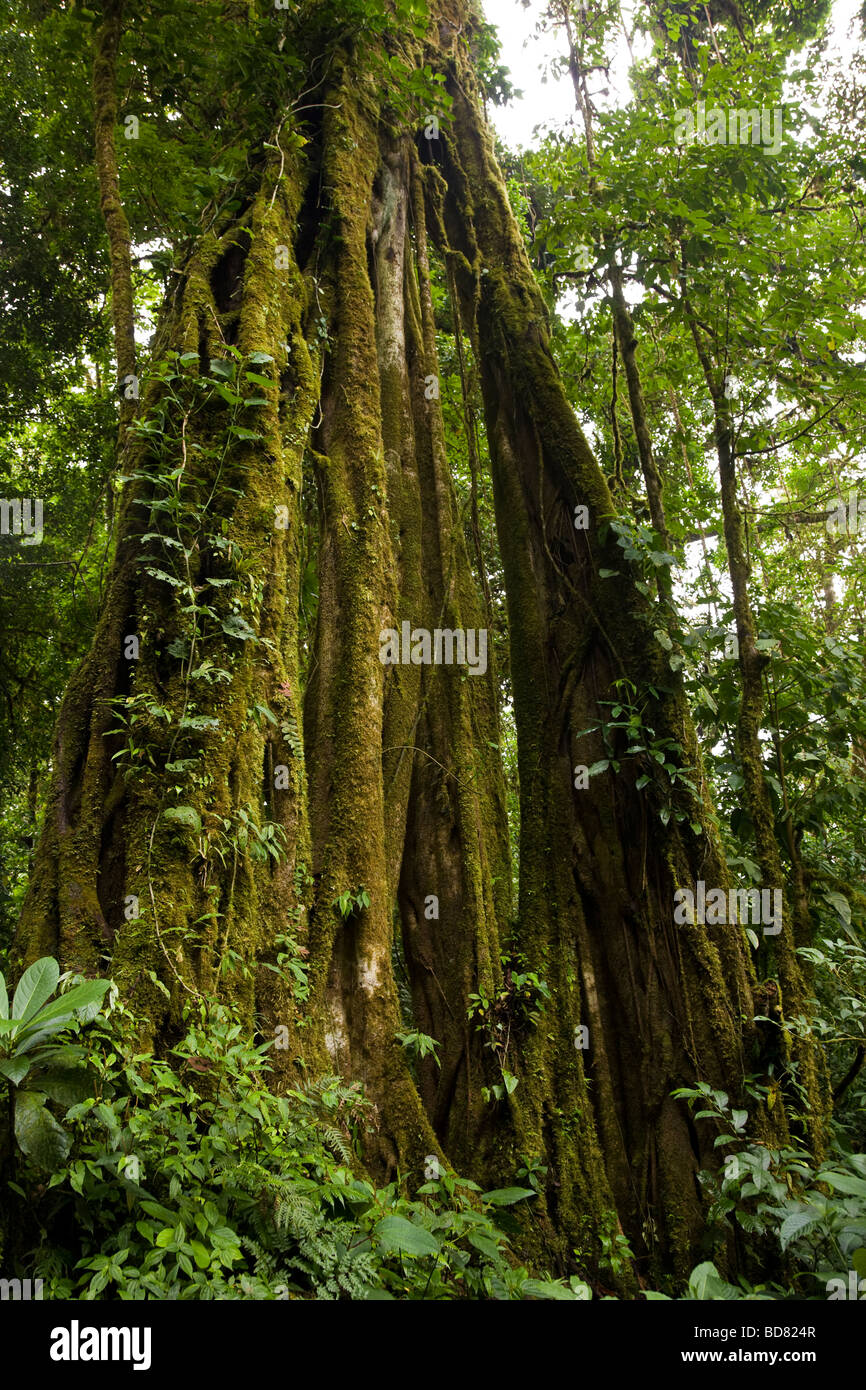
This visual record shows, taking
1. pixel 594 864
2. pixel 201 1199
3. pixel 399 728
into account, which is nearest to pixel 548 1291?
pixel 201 1199

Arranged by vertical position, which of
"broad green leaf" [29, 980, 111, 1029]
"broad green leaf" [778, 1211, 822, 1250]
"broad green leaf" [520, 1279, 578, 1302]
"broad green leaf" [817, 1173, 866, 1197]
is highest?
"broad green leaf" [29, 980, 111, 1029]

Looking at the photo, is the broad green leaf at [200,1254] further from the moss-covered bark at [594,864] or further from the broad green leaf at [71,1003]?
the moss-covered bark at [594,864]

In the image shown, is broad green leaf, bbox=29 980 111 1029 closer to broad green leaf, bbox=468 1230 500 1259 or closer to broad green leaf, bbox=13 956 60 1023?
broad green leaf, bbox=13 956 60 1023

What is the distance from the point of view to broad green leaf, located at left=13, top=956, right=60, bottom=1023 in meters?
1.61

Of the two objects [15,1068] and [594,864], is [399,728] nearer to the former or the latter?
[594,864]

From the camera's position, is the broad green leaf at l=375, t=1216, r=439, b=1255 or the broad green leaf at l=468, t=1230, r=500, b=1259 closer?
the broad green leaf at l=375, t=1216, r=439, b=1255

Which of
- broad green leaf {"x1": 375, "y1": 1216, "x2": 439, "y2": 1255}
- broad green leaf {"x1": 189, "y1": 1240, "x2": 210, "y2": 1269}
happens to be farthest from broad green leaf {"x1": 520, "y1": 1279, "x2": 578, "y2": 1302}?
broad green leaf {"x1": 189, "y1": 1240, "x2": 210, "y2": 1269}

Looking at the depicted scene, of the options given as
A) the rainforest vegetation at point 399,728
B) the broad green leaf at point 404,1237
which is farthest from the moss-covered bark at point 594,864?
the broad green leaf at point 404,1237

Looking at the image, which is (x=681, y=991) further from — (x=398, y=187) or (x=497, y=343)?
(x=398, y=187)

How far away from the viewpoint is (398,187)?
5598 millimetres

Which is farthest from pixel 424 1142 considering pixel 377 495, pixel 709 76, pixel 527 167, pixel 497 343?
pixel 527 167

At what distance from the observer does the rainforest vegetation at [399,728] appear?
2.00 m

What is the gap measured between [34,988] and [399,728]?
271 cm
